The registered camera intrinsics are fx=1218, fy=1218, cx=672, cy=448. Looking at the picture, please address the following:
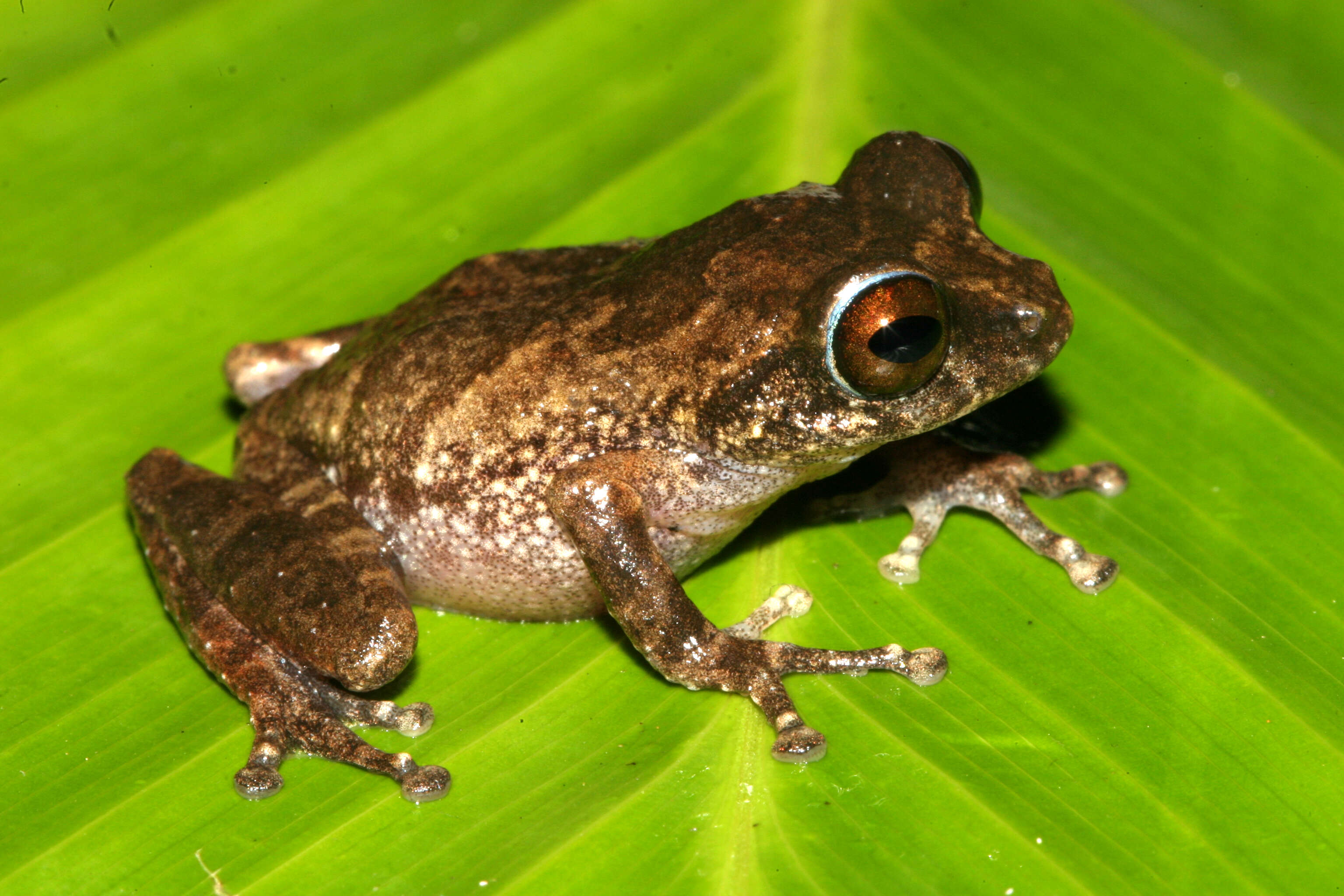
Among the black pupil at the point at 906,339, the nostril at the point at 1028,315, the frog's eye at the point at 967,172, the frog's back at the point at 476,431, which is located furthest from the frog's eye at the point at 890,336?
the frog's back at the point at 476,431

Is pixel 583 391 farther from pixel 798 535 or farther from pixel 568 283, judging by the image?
pixel 798 535

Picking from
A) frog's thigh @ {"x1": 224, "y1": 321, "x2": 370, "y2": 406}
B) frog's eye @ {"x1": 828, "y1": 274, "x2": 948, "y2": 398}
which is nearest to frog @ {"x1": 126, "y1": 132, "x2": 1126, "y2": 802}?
frog's eye @ {"x1": 828, "y1": 274, "x2": 948, "y2": 398}

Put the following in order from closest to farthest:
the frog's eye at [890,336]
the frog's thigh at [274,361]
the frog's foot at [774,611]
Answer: the frog's eye at [890,336], the frog's foot at [774,611], the frog's thigh at [274,361]

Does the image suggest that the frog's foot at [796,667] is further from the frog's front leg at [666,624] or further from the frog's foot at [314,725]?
the frog's foot at [314,725]

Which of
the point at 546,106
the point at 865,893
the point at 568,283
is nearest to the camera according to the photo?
the point at 865,893

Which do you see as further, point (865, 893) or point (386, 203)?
point (386, 203)

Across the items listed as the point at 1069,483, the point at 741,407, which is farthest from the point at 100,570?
the point at 1069,483

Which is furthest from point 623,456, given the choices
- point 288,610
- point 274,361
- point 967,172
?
point 274,361

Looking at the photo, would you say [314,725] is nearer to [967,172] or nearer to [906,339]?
[906,339]
